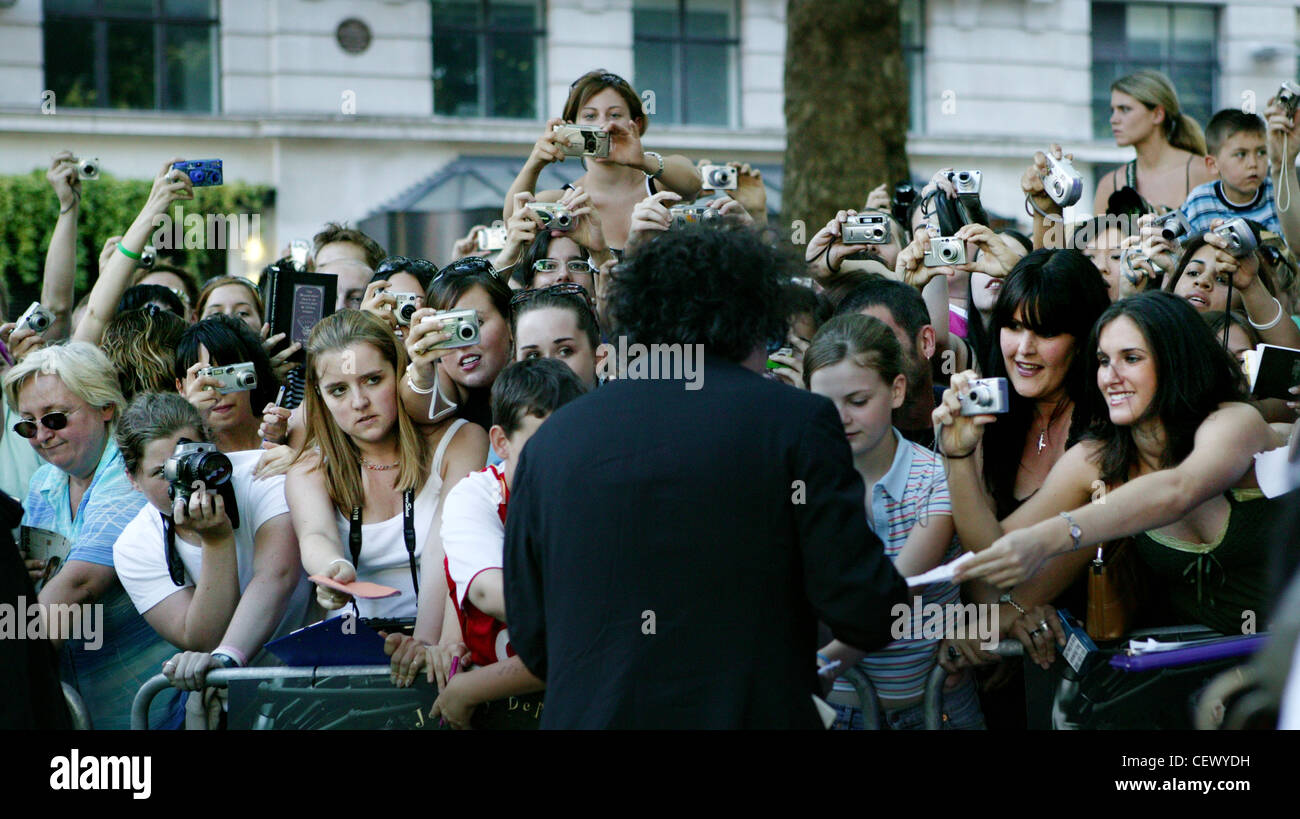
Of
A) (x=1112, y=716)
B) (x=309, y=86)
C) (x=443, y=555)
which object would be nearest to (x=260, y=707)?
(x=443, y=555)

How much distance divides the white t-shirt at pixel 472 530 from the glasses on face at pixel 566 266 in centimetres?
170

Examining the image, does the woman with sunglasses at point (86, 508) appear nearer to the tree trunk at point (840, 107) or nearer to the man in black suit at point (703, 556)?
the man in black suit at point (703, 556)

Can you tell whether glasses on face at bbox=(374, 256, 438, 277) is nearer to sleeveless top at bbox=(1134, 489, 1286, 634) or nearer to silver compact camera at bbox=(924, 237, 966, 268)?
silver compact camera at bbox=(924, 237, 966, 268)

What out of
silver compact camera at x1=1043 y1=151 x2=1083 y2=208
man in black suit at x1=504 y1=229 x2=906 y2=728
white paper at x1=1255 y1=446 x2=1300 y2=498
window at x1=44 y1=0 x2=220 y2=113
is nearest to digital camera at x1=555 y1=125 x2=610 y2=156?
silver compact camera at x1=1043 y1=151 x2=1083 y2=208

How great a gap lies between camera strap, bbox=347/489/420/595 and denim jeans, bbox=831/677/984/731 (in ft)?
4.23

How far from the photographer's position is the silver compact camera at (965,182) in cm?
505

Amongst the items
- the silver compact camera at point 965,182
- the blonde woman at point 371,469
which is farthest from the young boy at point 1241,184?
the blonde woman at point 371,469

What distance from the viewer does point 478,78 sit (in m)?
17.8

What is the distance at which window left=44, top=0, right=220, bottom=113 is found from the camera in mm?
16797

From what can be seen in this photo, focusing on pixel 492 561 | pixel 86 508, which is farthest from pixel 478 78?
pixel 492 561

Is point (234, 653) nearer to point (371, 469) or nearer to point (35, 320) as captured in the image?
point (371, 469)

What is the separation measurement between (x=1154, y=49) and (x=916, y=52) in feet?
11.4
